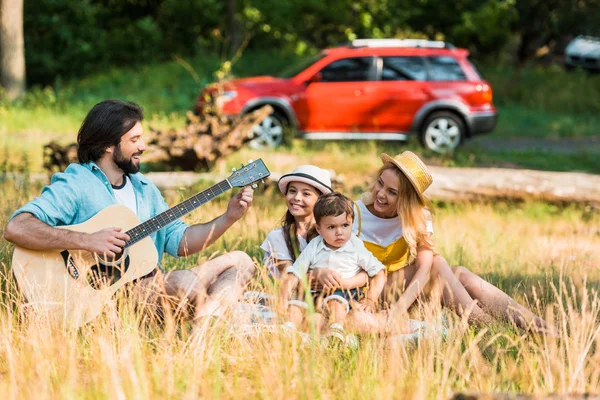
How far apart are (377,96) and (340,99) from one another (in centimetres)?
62

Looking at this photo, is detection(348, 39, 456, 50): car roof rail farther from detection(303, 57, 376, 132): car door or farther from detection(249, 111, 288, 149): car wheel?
detection(249, 111, 288, 149): car wheel

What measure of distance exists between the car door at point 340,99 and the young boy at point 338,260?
10.3 meters

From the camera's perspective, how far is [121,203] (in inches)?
206

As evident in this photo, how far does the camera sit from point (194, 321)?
4805 millimetres

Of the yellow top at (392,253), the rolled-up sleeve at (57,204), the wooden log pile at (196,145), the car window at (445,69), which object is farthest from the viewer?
the car window at (445,69)

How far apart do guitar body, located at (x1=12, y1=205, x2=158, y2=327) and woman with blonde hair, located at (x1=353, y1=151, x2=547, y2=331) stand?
1.35 metres

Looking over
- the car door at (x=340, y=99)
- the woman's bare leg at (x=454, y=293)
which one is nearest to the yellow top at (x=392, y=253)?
the woman's bare leg at (x=454, y=293)

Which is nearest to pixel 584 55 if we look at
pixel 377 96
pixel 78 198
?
pixel 377 96

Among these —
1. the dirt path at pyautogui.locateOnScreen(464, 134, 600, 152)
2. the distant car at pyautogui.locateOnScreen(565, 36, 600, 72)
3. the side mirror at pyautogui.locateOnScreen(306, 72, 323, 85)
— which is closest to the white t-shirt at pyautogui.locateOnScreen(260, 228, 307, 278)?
the side mirror at pyautogui.locateOnScreen(306, 72, 323, 85)

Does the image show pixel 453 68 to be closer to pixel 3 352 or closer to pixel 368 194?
pixel 368 194

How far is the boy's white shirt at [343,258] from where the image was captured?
536 centimetres

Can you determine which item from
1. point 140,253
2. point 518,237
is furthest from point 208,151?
point 140,253

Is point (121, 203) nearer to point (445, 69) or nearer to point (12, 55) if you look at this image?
point (445, 69)

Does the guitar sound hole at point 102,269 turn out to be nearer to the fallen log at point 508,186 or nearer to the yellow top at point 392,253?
the yellow top at point 392,253
